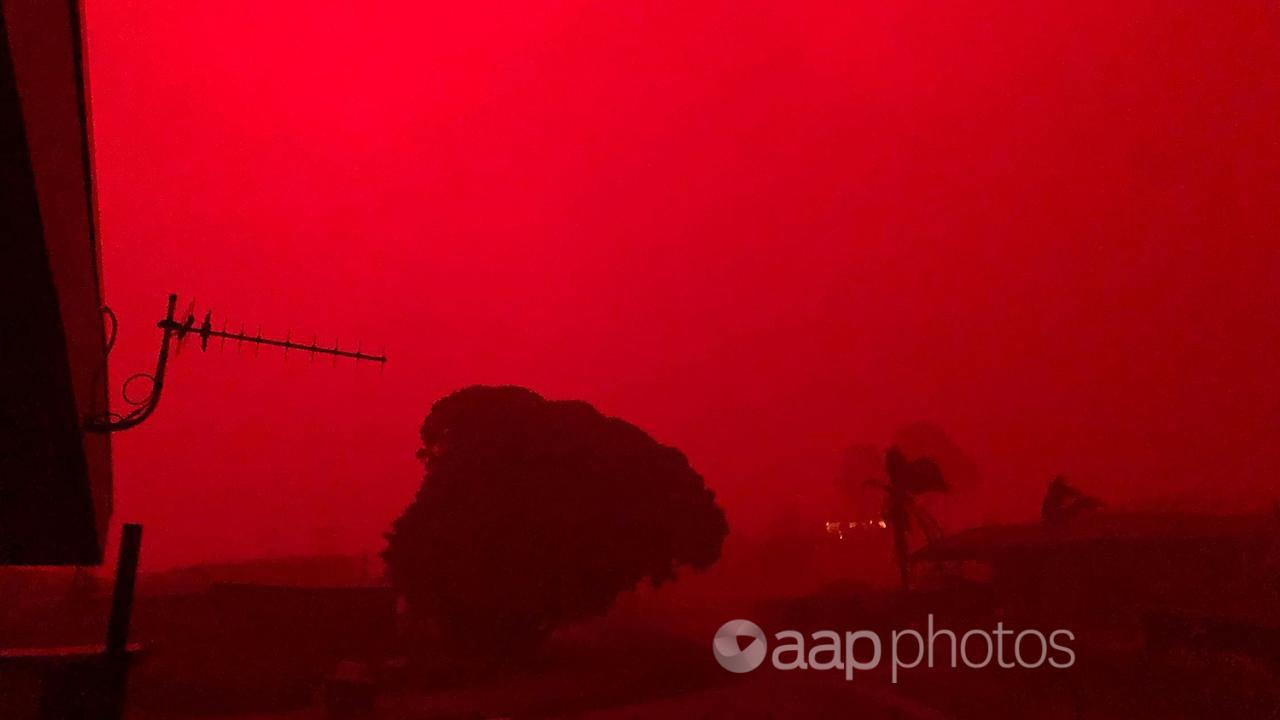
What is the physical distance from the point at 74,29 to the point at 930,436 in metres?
78.4

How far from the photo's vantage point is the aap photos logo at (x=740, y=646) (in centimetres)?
2367

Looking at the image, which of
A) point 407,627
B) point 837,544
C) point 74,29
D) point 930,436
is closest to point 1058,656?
point 407,627

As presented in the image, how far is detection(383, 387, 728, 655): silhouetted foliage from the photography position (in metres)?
25.4

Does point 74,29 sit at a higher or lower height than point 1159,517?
higher

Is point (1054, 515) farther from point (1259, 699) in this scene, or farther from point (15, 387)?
point (15, 387)

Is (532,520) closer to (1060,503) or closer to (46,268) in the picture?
(1060,503)

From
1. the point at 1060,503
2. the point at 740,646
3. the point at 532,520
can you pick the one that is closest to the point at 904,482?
the point at 1060,503

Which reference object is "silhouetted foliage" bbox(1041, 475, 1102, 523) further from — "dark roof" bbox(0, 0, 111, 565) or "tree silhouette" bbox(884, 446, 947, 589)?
"dark roof" bbox(0, 0, 111, 565)

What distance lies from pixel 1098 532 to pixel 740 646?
1180cm

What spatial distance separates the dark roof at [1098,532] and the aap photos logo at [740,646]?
699 centimetres

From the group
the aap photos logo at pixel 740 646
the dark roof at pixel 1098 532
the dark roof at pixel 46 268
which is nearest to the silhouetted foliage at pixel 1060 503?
the dark roof at pixel 1098 532

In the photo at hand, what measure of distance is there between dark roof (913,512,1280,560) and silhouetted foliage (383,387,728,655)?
861cm

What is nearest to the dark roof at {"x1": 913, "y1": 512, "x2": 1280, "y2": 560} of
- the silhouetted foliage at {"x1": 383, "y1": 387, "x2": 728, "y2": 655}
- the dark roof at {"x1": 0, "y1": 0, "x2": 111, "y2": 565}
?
the silhouetted foliage at {"x1": 383, "y1": 387, "x2": 728, "y2": 655}

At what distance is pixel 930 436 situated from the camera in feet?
248
